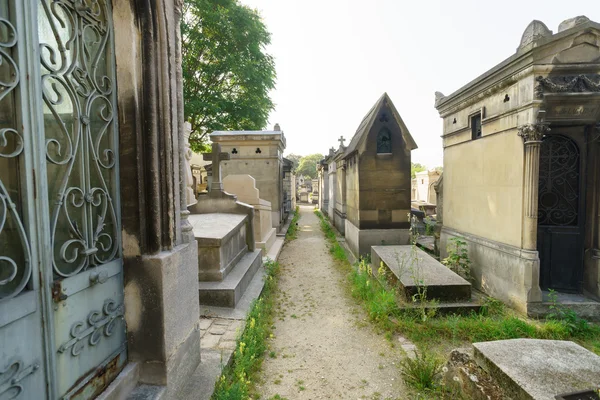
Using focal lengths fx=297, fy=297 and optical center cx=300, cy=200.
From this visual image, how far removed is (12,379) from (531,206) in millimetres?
5404

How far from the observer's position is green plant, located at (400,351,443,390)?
9.27ft

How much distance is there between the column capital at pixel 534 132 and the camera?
4.11 metres

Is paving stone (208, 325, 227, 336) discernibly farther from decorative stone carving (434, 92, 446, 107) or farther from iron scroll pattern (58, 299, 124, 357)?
decorative stone carving (434, 92, 446, 107)

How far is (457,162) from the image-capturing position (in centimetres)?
619

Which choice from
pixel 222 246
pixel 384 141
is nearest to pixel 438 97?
pixel 384 141

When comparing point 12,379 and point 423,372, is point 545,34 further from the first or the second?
point 12,379

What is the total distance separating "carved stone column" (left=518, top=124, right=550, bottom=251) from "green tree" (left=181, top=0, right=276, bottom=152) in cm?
1273

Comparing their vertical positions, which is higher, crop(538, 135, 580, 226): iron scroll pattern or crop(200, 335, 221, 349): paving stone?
crop(538, 135, 580, 226): iron scroll pattern

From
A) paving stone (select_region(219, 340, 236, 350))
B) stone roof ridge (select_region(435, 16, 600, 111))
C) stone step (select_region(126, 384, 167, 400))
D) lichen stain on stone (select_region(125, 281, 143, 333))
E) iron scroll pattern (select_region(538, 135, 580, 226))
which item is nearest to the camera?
stone step (select_region(126, 384, 167, 400))

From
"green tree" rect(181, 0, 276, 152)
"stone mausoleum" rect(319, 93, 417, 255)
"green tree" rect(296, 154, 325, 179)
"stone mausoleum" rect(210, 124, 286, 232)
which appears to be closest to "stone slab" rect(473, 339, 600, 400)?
"stone mausoleum" rect(319, 93, 417, 255)

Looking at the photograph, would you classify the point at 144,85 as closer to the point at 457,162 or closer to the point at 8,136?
the point at 8,136

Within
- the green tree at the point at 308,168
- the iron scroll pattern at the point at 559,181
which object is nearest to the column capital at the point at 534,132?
the iron scroll pattern at the point at 559,181

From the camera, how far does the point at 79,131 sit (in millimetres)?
1657

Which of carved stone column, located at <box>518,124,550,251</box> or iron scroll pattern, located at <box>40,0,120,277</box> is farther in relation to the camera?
carved stone column, located at <box>518,124,550,251</box>
